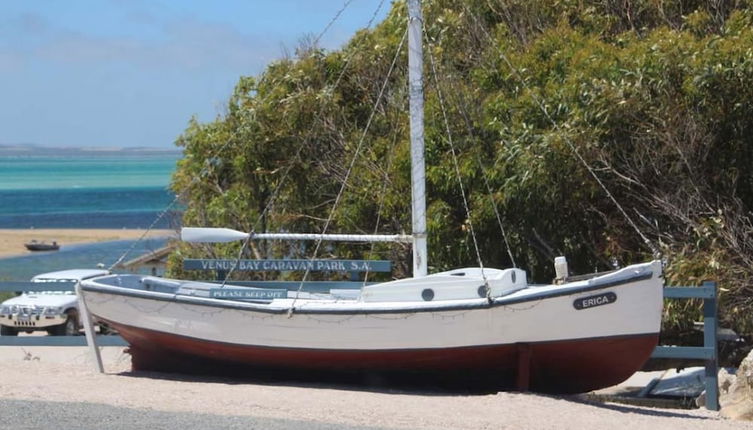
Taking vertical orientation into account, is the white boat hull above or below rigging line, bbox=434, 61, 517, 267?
below

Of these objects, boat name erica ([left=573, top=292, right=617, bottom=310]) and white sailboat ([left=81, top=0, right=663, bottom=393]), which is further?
white sailboat ([left=81, top=0, right=663, bottom=393])

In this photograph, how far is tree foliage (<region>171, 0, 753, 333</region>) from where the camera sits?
14.9 metres

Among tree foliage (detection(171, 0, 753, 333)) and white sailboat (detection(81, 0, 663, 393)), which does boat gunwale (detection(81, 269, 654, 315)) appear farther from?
tree foliage (detection(171, 0, 753, 333))

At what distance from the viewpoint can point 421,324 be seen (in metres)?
12.2

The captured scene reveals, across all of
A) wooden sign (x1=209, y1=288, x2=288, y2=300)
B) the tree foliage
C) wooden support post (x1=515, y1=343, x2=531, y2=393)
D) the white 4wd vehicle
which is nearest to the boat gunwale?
wooden sign (x1=209, y1=288, x2=288, y2=300)

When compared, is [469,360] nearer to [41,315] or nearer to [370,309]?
[370,309]

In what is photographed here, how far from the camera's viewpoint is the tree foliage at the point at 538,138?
48.8 feet

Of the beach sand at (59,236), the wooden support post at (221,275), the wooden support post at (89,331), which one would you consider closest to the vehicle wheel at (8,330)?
the wooden support post at (221,275)

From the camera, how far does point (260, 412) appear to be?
10688mm

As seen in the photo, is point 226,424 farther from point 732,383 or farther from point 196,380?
point 732,383

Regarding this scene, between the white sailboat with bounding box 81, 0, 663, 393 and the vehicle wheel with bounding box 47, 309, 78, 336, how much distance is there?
1075 centimetres

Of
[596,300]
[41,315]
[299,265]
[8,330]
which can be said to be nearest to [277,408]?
[596,300]

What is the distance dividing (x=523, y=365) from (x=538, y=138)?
158 inches

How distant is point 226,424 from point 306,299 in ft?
13.3
